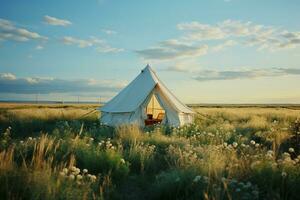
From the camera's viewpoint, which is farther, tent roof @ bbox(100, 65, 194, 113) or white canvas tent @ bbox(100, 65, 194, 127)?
tent roof @ bbox(100, 65, 194, 113)

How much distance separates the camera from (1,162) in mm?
5246

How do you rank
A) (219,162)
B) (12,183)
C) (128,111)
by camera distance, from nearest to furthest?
(12,183) → (219,162) → (128,111)

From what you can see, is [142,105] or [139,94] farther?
[139,94]

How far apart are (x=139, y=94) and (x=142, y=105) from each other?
2.08 ft

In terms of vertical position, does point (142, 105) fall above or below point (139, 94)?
below

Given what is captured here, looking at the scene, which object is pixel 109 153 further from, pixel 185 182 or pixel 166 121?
pixel 166 121

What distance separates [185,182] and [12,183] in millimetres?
2344

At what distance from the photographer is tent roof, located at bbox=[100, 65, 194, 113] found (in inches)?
658

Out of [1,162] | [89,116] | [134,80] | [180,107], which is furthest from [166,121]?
[1,162]

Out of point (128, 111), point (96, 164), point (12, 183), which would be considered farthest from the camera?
point (128, 111)

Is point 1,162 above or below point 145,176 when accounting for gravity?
above

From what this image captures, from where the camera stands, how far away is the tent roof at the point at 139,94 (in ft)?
54.8

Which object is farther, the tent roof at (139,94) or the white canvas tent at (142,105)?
the tent roof at (139,94)

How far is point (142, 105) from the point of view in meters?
16.6
